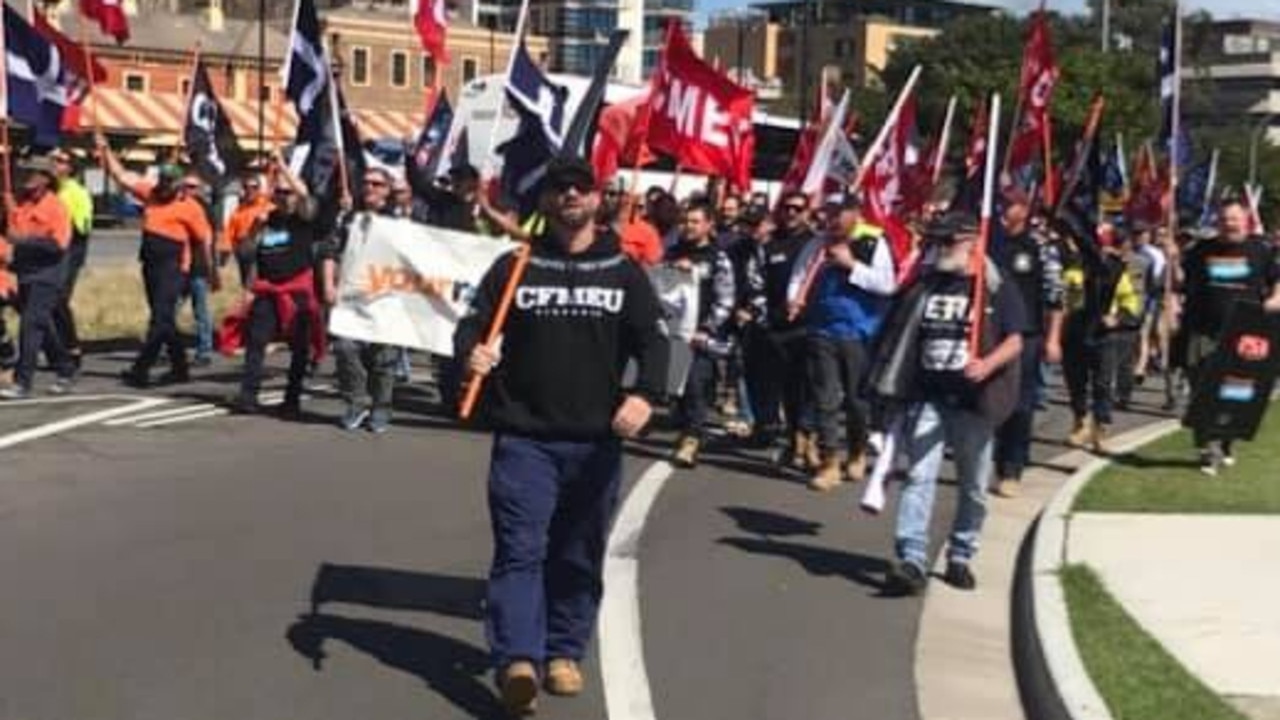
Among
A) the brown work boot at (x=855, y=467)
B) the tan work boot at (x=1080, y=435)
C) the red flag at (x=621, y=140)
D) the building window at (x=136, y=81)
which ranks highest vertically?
the red flag at (x=621, y=140)

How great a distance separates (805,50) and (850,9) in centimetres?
11656

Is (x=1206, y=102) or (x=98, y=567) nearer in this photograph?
(x=98, y=567)

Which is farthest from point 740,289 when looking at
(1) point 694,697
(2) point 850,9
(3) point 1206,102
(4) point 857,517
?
(2) point 850,9

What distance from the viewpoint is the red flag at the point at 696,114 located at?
1523 cm

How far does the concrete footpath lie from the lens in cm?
716

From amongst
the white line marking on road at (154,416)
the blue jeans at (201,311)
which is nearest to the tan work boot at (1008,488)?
the white line marking on road at (154,416)

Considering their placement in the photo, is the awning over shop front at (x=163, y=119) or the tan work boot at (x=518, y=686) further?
Answer: the awning over shop front at (x=163, y=119)

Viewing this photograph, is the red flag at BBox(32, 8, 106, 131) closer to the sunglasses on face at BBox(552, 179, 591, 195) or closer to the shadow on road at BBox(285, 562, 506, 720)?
the shadow on road at BBox(285, 562, 506, 720)

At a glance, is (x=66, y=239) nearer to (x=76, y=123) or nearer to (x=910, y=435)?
(x=76, y=123)

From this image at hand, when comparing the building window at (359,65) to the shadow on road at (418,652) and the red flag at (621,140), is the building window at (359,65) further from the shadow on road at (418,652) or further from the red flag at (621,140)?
the shadow on road at (418,652)

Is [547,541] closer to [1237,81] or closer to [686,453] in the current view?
[686,453]

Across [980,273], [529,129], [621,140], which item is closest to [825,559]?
[980,273]

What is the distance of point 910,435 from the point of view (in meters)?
9.07

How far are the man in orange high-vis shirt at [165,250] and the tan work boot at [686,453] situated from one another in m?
5.27
